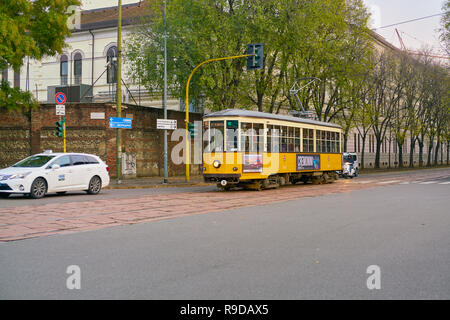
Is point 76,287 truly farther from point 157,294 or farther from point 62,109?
point 62,109

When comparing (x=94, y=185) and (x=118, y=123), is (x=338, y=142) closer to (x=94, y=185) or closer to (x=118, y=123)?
(x=118, y=123)

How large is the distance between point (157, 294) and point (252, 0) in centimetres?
2638

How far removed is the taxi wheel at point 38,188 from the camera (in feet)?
52.4

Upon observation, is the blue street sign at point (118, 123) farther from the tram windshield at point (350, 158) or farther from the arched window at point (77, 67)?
the arched window at point (77, 67)

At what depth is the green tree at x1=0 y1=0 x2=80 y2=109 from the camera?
70.3 ft

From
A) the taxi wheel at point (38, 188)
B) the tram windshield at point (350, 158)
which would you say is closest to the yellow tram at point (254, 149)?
the taxi wheel at point (38, 188)

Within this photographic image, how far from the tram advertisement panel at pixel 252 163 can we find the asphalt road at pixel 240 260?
918 centimetres

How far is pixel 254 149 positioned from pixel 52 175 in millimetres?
8167

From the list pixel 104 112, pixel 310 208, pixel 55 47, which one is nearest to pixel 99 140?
pixel 104 112

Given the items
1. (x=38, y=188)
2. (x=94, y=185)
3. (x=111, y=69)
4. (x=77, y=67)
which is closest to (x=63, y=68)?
(x=77, y=67)

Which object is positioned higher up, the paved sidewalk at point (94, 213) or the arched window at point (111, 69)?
the arched window at point (111, 69)

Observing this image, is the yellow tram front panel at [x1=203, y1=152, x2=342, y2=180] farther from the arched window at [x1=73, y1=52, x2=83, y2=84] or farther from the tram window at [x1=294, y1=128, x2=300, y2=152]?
the arched window at [x1=73, y1=52, x2=83, y2=84]

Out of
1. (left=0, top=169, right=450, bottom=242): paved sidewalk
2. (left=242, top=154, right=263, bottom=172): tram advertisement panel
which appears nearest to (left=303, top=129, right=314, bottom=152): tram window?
(left=242, top=154, right=263, bottom=172): tram advertisement panel

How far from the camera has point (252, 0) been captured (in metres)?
29.0
